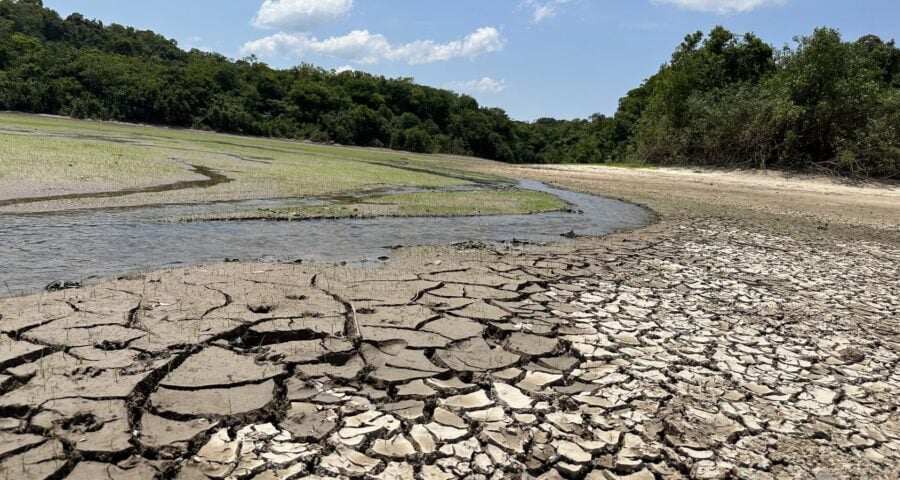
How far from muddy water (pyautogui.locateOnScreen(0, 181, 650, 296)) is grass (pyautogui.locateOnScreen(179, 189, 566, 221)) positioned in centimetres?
50

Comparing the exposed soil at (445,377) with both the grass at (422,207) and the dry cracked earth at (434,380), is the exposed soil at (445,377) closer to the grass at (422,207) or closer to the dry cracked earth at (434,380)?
the dry cracked earth at (434,380)

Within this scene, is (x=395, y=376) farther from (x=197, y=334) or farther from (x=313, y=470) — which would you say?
(x=197, y=334)

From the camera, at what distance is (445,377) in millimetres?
3631

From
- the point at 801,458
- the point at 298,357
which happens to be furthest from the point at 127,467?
the point at 801,458

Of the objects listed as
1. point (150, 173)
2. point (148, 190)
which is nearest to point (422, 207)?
point (148, 190)

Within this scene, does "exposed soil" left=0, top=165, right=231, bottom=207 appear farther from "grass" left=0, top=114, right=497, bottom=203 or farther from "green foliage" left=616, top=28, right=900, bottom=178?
"green foliage" left=616, top=28, right=900, bottom=178

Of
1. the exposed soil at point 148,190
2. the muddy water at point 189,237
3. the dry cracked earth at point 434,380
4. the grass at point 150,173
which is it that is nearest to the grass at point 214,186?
the grass at point 150,173

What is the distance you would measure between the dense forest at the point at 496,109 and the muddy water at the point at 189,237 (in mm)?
19108

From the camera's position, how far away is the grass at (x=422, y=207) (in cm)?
1016

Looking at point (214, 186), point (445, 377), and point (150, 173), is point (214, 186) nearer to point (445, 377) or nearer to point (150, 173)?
point (150, 173)

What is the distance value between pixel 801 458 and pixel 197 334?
149 inches

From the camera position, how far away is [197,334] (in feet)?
12.9

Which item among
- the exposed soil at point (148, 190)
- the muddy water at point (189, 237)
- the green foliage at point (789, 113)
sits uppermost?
the green foliage at point (789, 113)

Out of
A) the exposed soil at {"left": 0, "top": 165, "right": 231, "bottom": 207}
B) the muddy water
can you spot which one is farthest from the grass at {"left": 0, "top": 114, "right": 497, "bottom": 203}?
the muddy water
